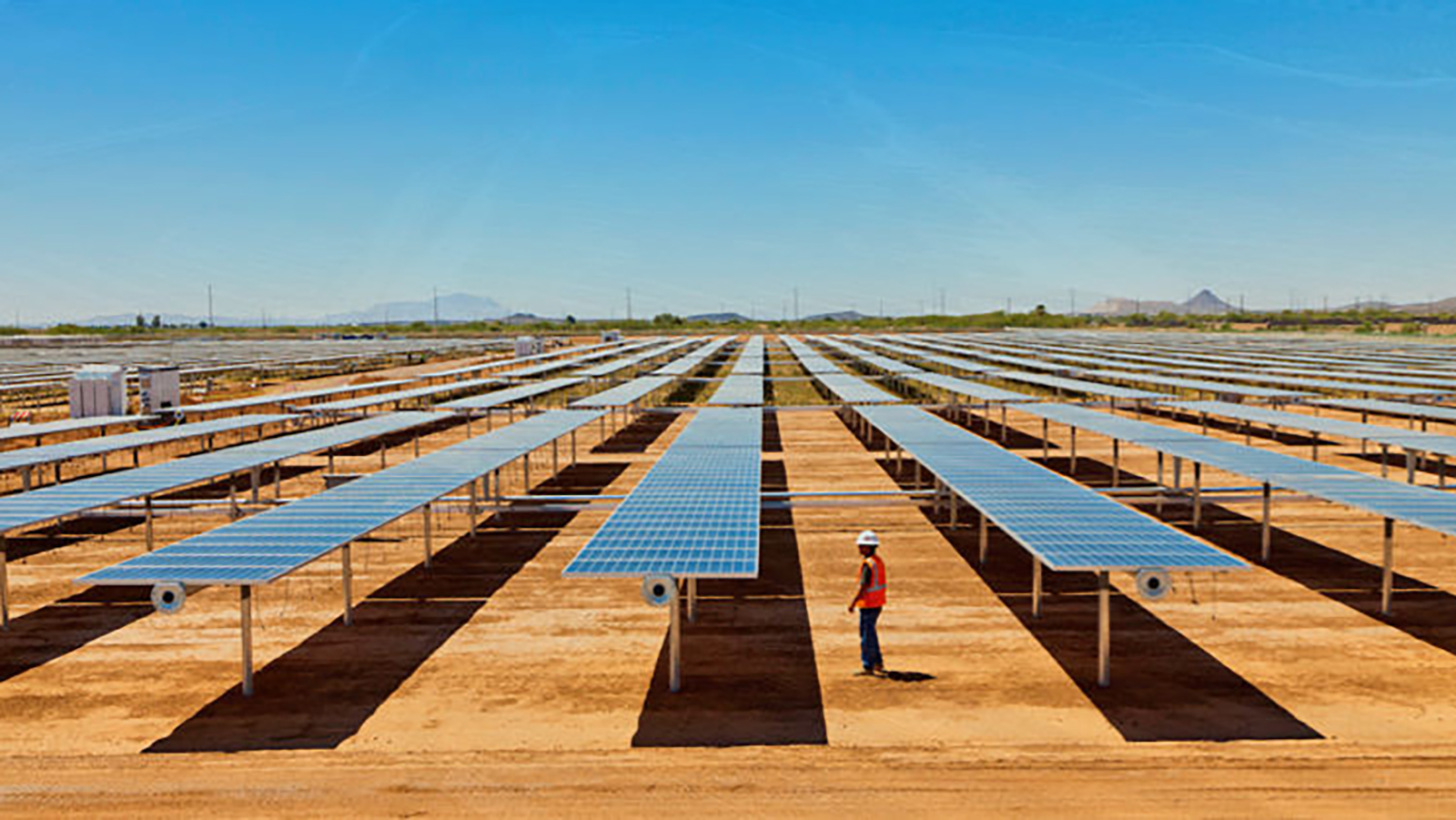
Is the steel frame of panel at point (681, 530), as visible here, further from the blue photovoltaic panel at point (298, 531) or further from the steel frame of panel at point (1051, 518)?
the steel frame of panel at point (1051, 518)

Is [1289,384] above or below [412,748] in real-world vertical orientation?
above

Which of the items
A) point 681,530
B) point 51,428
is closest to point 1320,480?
point 681,530

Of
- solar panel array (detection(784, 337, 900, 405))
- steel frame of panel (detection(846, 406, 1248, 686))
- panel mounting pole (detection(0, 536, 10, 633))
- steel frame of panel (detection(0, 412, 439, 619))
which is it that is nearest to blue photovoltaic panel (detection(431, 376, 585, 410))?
steel frame of panel (detection(0, 412, 439, 619))

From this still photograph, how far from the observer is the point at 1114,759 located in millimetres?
7824

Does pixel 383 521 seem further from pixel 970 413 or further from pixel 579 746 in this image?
pixel 970 413

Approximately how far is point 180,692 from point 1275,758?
10493 mm

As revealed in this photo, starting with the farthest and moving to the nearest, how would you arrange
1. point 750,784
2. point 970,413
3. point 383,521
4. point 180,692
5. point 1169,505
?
point 970,413, point 1169,505, point 383,521, point 180,692, point 750,784

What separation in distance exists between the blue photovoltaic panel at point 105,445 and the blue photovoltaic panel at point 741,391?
42.1 ft

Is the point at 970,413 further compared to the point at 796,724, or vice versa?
the point at 970,413

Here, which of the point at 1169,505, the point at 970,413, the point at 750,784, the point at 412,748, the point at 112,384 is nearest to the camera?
the point at 750,784

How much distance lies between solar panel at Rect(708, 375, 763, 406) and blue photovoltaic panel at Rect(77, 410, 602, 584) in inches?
492

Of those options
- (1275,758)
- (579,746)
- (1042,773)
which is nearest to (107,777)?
(579,746)

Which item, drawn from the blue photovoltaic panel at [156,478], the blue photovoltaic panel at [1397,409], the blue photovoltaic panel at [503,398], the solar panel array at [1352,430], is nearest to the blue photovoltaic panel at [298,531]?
the blue photovoltaic panel at [156,478]

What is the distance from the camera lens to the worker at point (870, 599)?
31.2 ft
